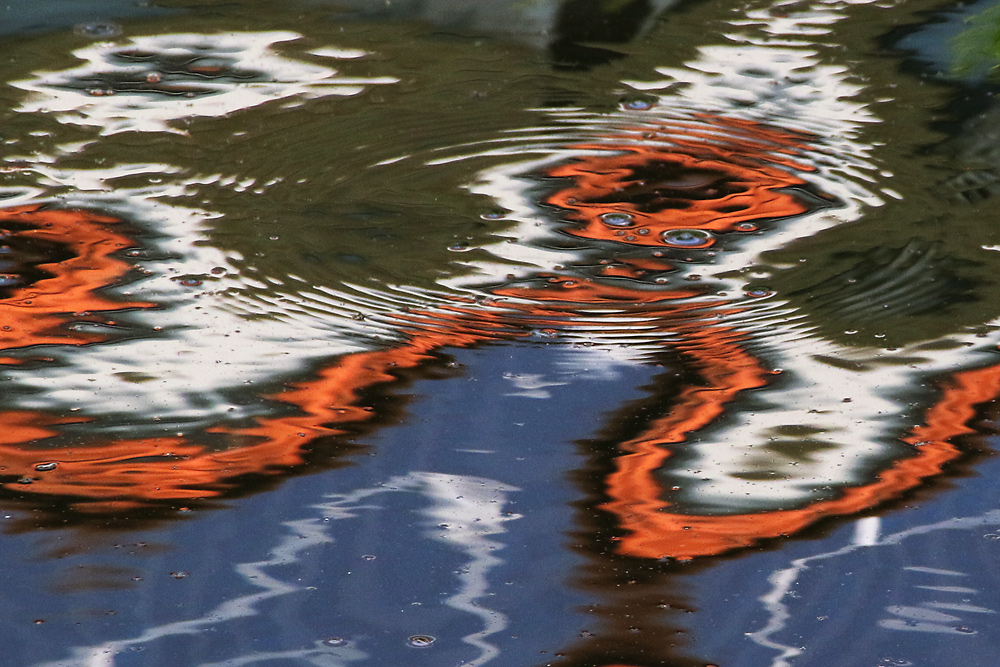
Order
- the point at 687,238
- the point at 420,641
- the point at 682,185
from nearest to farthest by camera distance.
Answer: the point at 420,641, the point at 687,238, the point at 682,185

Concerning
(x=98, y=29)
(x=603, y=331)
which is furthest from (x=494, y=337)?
(x=98, y=29)

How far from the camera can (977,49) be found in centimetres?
193

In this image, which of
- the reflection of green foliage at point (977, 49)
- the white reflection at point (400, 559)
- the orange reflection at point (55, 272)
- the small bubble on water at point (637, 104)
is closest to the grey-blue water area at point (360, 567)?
the white reflection at point (400, 559)

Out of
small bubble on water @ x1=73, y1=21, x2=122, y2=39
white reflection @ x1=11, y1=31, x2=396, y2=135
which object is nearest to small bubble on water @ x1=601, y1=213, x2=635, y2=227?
white reflection @ x1=11, y1=31, x2=396, y2=135

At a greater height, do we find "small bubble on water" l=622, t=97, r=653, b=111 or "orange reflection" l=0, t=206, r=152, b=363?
"small bubble on water" l=622, t=97, r=653, b=111

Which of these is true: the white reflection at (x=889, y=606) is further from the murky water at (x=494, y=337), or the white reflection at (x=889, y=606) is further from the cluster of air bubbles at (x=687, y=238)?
the cluster of air bubbles at (x=687, y=238)

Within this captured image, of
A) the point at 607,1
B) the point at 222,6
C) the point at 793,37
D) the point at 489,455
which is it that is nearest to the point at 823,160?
the point at 793,37

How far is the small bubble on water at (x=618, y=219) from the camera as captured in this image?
1.55 meters

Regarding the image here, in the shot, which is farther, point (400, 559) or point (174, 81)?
point (174, 81)

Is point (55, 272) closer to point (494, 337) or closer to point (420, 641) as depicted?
point (494, 337)

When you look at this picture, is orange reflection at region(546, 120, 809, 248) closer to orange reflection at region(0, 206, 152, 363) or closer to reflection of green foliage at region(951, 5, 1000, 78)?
reflection of green foliage at region(951, 5, 1000, 78)

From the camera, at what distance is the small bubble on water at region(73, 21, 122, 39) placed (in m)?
1.98

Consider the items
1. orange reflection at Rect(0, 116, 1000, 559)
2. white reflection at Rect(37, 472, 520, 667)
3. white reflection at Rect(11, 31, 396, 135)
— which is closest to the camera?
white reflection at Rect(37, 472, 520, 667)

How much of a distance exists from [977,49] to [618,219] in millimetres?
816
